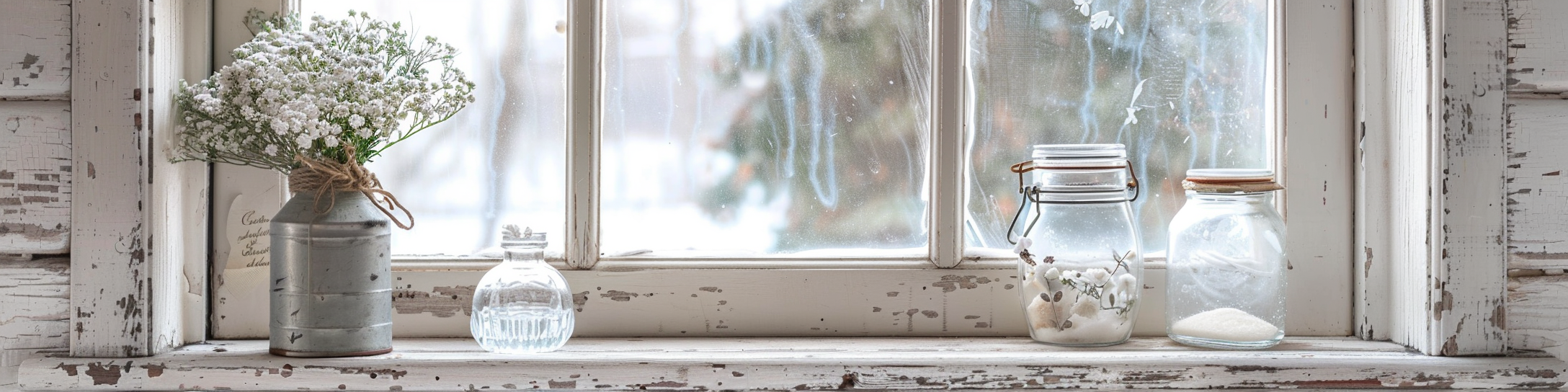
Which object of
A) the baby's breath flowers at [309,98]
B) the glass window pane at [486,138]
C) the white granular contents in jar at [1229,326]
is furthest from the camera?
the glass window pane at [486,138]

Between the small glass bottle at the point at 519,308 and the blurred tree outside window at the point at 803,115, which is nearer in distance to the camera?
the small glass bottle at the point at 519,308

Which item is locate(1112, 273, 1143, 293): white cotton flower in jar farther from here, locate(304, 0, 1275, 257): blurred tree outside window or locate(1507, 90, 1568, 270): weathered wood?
locate(1507, 90, 1568, 270): weathered wood

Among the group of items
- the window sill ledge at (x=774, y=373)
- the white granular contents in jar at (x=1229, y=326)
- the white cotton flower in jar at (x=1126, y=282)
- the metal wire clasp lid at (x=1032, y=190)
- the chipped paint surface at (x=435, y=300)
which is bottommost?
the window sill ledge at (x=774, y=373)

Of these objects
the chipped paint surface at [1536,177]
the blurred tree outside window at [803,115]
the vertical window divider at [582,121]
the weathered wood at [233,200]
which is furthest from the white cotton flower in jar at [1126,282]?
the weathered wood at [233,200]

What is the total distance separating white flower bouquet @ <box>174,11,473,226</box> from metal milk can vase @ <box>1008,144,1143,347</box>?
2.01 ft

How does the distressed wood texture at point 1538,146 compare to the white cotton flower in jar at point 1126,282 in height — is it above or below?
above

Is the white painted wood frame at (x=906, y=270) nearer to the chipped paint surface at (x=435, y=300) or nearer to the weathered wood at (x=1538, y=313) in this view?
the chipped paint surface at (x=435, y=300)

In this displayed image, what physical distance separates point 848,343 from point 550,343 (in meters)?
0.32

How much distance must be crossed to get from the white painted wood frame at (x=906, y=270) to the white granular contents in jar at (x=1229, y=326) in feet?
0.29

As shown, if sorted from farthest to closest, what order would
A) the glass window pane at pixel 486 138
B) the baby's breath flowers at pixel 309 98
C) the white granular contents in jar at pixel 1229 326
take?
1. the glass window pane at pixel 486 138
2. the white granular contents in jar at pixel 1229 326
3. the baby's breath flowers at pixel 309 98

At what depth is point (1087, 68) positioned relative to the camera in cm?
116

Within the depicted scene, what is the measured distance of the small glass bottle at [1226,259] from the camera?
1076mm

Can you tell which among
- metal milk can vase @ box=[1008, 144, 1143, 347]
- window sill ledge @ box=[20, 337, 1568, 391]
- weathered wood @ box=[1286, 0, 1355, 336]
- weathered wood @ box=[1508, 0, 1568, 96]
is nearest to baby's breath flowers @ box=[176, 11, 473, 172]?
window sill ledge @ box=[20, 337, 1568, 391]

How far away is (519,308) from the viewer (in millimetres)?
1040
